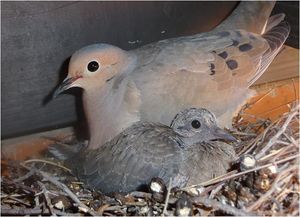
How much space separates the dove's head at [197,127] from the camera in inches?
71.5

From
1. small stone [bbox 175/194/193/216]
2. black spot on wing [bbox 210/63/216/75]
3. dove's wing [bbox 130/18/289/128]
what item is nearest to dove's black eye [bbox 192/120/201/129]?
dove's wing [bbox 130/18/289/128]

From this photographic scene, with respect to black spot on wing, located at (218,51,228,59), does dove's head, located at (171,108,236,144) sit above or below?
below

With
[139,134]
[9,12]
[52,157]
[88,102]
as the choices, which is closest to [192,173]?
[139,134]

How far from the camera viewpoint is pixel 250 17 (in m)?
2.24

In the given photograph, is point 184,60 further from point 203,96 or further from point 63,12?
point 63,12

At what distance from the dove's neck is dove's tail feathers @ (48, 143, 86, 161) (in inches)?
7.1

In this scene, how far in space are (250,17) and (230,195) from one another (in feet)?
3.32

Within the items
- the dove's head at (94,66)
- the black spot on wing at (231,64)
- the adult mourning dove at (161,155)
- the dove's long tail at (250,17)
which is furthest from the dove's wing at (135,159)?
the dove's long tail at (250,17)

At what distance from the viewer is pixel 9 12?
1.96m

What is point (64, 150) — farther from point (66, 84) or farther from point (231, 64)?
point (231, 64)

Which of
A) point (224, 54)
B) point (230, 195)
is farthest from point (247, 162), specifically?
point (224, 54)

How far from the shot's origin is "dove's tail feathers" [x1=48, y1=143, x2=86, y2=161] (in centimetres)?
213

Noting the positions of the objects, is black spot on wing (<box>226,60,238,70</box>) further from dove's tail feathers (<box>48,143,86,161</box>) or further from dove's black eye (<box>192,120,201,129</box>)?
dove's tail feathers (<box>48,143,86,161</box>)

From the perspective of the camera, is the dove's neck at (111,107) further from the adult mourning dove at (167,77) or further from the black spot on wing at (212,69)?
the black spot on wing at (212,69)
